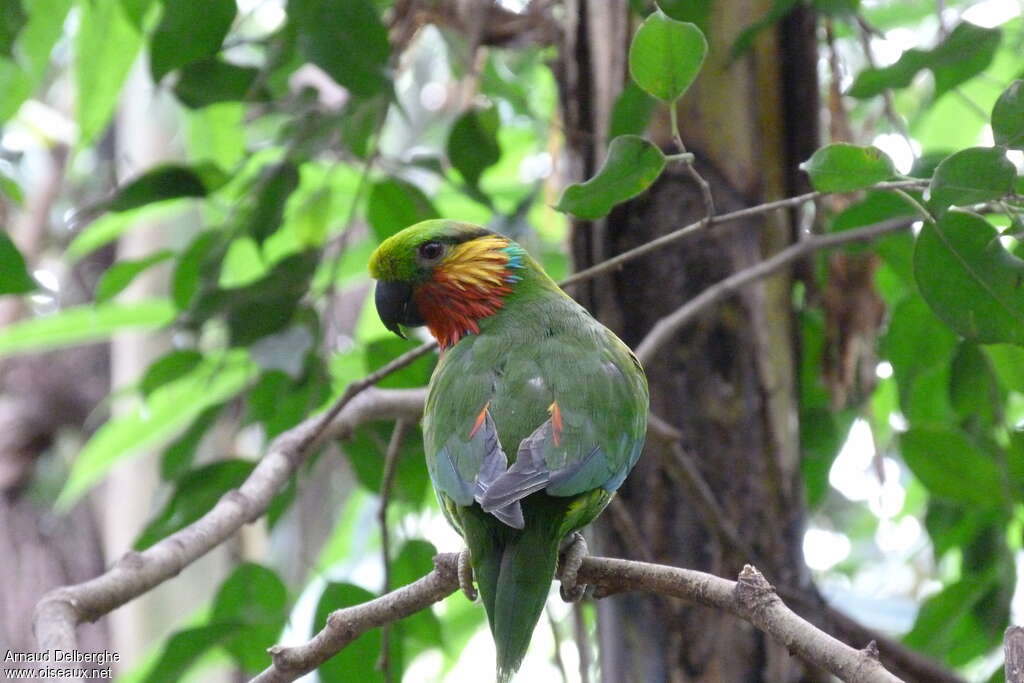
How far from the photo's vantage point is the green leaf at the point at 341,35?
2277mm

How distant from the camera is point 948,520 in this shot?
9.05ft

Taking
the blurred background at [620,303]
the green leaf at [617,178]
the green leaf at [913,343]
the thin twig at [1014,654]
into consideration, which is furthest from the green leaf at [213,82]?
the thin twig at [1014,654]

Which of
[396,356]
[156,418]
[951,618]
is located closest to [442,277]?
[396,356]

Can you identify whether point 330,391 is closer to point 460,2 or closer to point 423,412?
point 423,412

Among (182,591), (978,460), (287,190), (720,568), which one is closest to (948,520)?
(978,460)

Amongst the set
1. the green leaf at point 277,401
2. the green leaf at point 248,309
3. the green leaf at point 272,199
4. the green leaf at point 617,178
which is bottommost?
the green leaf at point 277,401

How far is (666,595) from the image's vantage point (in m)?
1.57

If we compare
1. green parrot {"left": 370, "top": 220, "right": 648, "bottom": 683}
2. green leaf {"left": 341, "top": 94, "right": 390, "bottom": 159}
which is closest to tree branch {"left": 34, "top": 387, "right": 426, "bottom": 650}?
green parrot {"left": 370, "top": 220, "right": 648, "bottom": 683}

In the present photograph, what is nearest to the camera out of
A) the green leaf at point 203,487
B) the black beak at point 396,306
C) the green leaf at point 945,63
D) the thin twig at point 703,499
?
the green leaf at point 945,63

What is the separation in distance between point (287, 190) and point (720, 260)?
1.03 meters

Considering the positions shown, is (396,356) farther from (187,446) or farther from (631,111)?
(631,111)

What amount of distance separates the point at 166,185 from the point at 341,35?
0.62m

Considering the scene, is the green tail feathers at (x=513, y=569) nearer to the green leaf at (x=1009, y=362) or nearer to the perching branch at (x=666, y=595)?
the perching branch at (x=666, y=595)

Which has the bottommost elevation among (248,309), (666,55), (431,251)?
(248,309)
